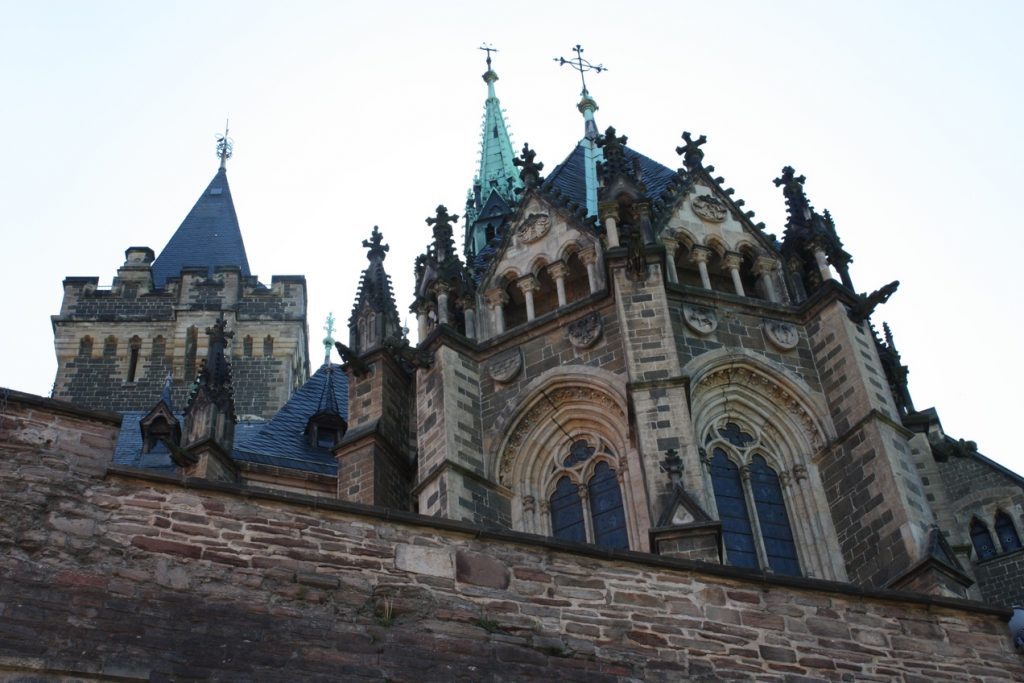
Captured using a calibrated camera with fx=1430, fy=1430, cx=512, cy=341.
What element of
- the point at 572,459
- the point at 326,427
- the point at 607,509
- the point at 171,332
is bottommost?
the point at 607,509

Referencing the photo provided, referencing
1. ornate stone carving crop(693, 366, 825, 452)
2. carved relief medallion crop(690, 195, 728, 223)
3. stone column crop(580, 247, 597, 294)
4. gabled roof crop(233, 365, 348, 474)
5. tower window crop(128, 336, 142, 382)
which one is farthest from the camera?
tower window crop(128, 336, 142, 382)

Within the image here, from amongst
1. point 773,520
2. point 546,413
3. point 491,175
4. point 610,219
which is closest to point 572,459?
point 546,413

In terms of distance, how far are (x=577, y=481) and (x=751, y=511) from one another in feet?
7.38

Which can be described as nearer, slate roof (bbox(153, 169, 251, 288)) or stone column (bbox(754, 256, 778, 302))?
stone column (bbox(754, 256, 778, 302))

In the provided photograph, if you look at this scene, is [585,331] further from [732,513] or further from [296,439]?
[296,439]

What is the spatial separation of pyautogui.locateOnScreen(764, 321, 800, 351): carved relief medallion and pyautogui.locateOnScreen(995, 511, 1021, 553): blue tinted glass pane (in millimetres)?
5924

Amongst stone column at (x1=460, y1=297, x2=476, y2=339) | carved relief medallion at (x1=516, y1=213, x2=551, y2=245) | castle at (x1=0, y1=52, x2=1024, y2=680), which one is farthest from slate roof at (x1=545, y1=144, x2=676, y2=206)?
stone column at (x1=460, y1=297, x2=476, y2=339)

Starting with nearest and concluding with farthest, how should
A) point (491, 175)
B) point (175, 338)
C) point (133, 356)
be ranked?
point (491, 175) < point (175, 338) < point (133, 356)

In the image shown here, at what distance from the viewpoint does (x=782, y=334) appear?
63.1 feet

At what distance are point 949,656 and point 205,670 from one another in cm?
530

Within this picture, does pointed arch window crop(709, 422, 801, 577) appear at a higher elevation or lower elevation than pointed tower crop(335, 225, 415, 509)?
lower

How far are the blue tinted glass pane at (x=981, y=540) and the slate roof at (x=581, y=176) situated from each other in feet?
24.3

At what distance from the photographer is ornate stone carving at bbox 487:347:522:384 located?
62.8 feet

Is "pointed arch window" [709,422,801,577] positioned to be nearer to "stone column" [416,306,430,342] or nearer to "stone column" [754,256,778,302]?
"stone column" [754,256,778,302]
